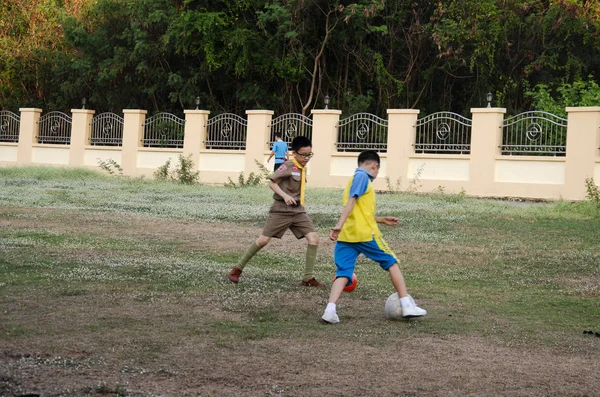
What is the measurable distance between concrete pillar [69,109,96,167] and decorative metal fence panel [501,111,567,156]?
1637 centimetres

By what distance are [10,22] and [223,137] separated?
564 inches

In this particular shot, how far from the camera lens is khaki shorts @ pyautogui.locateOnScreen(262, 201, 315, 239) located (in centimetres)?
957

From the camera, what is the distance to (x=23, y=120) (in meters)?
36.8

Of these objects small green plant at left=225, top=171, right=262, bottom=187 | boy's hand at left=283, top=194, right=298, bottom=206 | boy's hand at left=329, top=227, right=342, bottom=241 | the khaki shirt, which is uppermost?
small green plant at left=225, top=171, right=262, bottom=187

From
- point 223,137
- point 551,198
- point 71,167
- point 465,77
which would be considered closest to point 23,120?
point 71,167

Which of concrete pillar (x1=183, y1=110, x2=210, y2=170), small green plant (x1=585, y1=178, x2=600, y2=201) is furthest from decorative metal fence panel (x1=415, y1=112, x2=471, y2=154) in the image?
concrete pillar (x1=183, y1=110, x2=210, y2=170)

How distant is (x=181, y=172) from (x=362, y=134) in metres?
5.79

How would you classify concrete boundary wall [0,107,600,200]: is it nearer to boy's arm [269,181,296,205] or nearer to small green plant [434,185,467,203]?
small green plant [434,185,467,203]

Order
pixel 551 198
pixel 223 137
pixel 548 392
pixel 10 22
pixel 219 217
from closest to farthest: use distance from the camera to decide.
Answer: pixel 548 392
pixel 219 217
pixel 551 198
pixel 223 137
pixel 10 22

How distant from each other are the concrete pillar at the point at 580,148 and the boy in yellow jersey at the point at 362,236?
16.5 metres

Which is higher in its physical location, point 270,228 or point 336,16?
point 336,16

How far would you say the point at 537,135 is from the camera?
24531mm

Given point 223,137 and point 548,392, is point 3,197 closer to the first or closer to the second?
point 223,137

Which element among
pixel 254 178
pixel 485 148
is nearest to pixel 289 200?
pixel 485 148
